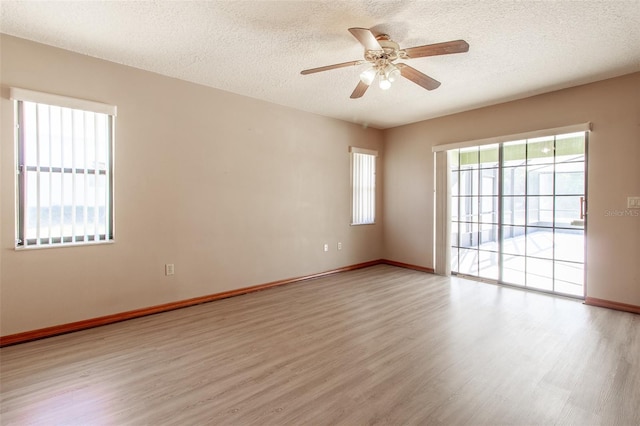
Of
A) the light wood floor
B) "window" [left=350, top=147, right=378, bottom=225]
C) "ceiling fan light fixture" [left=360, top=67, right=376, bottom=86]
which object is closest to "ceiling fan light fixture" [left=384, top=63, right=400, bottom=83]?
"ceiling fan light fixture" [left=360, top=67, right=376, bottom=86]

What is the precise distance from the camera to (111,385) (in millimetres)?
2115

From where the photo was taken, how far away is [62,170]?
9.56 feet

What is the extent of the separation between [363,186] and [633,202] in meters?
3.55

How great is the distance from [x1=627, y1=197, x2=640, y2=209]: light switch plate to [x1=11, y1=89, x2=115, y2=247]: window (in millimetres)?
5552

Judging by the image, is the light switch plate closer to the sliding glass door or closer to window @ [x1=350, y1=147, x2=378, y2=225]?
the sliding glass door

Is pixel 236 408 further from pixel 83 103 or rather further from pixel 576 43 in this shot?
pixel 576 43

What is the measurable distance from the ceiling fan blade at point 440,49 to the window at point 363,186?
3123 mm

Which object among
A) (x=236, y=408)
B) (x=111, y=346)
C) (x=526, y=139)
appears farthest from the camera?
(x=526, y=139)

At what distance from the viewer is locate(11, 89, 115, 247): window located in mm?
2766

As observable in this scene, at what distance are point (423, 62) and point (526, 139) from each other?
7.03 feet

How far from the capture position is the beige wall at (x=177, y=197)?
2.80 meters

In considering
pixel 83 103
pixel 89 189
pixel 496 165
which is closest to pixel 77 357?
pixel 89 189

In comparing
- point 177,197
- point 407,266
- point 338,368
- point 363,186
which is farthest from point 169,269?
point 407,266

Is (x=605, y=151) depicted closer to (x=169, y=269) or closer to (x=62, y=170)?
(x=169, y=269)
